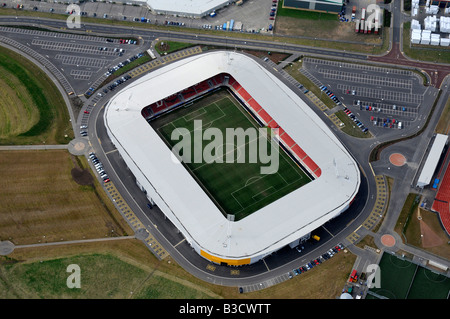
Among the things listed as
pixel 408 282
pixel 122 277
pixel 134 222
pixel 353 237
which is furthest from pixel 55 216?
pixel 408 282

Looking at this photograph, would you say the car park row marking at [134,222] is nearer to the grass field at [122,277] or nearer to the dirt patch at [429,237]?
the grass field at [122,277]

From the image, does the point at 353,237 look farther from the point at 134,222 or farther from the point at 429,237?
the point at 134,222

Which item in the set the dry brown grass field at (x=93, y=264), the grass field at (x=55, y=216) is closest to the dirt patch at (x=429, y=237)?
the dry brown grass field at (x=93, y=264)

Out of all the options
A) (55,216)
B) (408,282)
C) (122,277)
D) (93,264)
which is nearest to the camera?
(408,282)

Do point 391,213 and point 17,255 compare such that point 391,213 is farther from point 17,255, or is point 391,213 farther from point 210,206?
point 17,255

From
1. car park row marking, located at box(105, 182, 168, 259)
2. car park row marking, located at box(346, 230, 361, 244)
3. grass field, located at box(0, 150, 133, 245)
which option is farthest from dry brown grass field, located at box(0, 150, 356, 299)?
car park row marking, located at box(346, 230, 361, 244)

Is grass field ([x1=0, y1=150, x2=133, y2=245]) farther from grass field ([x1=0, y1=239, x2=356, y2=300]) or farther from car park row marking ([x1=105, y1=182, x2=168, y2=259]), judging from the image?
grass field ([x1=0, y1=239, x2=356, y2=300])
